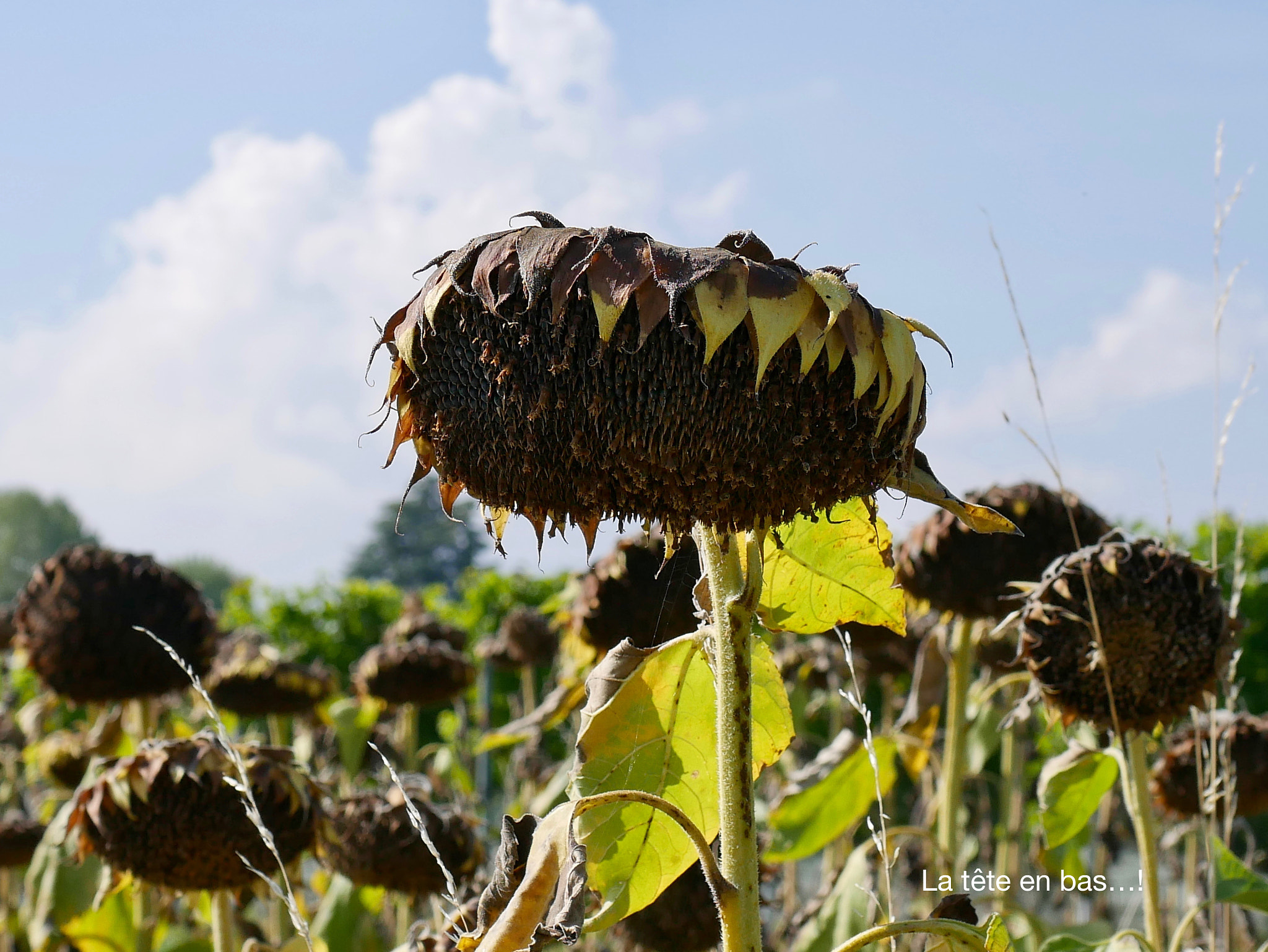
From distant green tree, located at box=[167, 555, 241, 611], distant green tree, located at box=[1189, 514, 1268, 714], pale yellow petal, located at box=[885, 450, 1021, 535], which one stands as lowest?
pale yellow petal, located at box=[885, 450, 1021, 535]

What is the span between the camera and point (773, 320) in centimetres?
100

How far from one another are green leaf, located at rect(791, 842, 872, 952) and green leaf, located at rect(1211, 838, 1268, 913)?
684 millimetres

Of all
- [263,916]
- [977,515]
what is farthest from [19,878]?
[977,515]

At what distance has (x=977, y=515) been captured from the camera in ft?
4.14

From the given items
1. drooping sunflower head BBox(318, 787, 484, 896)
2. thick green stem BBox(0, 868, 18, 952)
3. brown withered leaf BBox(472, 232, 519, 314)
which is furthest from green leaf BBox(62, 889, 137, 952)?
brown withered leaf BBox(472, 232, 519, 314)

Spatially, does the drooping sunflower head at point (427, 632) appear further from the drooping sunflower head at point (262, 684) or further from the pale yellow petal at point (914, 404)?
the pale yellow petal at point (914, 404)

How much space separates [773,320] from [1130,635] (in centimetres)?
140

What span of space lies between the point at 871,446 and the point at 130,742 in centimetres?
373

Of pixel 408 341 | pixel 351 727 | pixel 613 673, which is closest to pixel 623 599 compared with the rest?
pixel 613 673

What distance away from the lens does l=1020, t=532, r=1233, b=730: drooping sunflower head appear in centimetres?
208

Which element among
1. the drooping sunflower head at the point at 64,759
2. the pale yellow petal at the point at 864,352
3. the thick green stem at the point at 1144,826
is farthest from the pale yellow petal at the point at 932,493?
the drooping sunflower head at the point at 64,759

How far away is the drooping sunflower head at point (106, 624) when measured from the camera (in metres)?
3.46

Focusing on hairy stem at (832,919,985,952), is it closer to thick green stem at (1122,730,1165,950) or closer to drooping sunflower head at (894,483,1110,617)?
thick green stem at (1122,730,1165,950)

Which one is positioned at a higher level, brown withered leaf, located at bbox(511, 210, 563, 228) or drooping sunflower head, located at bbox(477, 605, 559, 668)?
drooping sunflower head, located at bbox(477, 605, 559, 668)
